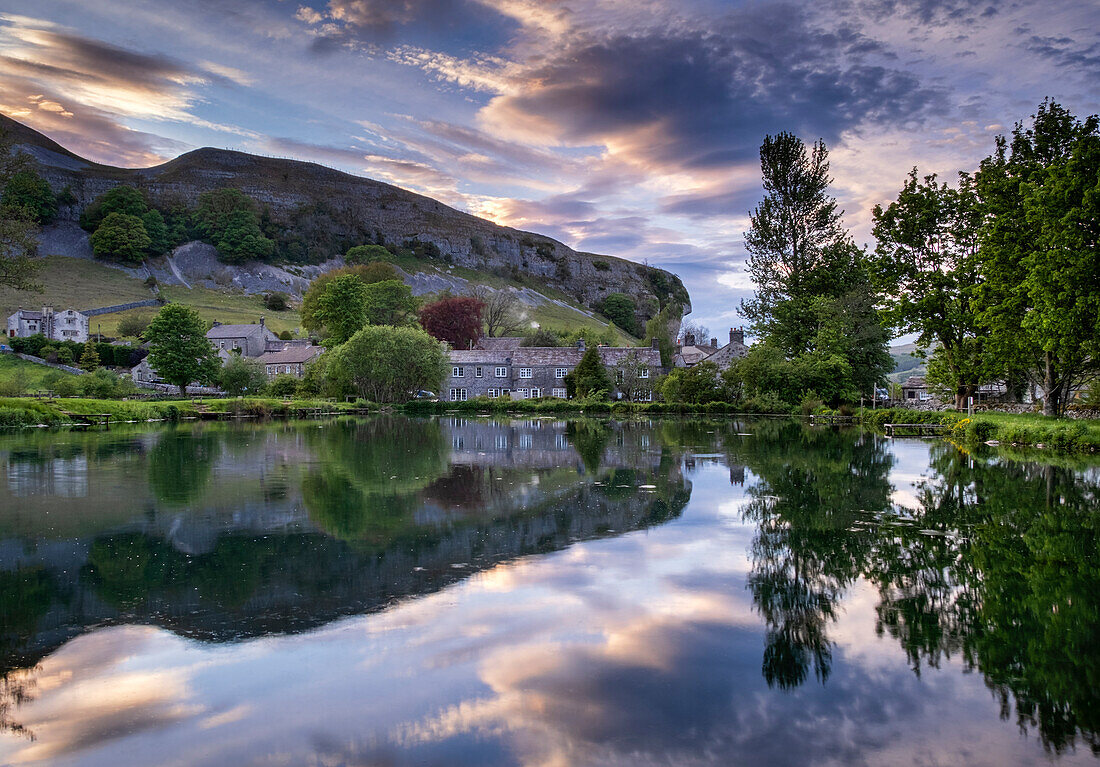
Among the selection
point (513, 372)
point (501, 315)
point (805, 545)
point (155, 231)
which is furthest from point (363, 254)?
point (805, 545)

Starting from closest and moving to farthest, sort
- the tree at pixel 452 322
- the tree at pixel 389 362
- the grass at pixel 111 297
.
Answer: the tree at pixel 389 362
the tree at pixel 452 322
the grass at pixel 111 297

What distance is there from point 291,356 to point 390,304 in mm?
13861

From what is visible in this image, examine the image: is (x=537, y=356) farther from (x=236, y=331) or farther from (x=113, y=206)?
Answer: (x=113, y=206)

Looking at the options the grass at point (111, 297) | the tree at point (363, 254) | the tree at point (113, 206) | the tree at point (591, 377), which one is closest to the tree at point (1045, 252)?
the tree at point (591, 377)

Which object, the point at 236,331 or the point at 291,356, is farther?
the point at 236,331

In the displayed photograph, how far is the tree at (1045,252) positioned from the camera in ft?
78.7

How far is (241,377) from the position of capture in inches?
2494

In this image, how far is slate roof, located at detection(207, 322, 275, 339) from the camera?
307ft

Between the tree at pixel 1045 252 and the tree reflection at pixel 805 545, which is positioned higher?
the tree at pixel 1045 252

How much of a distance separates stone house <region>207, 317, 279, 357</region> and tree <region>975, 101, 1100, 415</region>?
84.3 metres

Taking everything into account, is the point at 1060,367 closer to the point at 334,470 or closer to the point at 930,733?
the point at 334,470

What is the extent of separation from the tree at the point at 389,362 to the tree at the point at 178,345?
1128cm

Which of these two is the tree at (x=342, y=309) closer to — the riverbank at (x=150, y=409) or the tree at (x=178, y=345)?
the tree at (x=178, y=345)

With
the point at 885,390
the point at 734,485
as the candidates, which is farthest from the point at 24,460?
the point at 885,390
